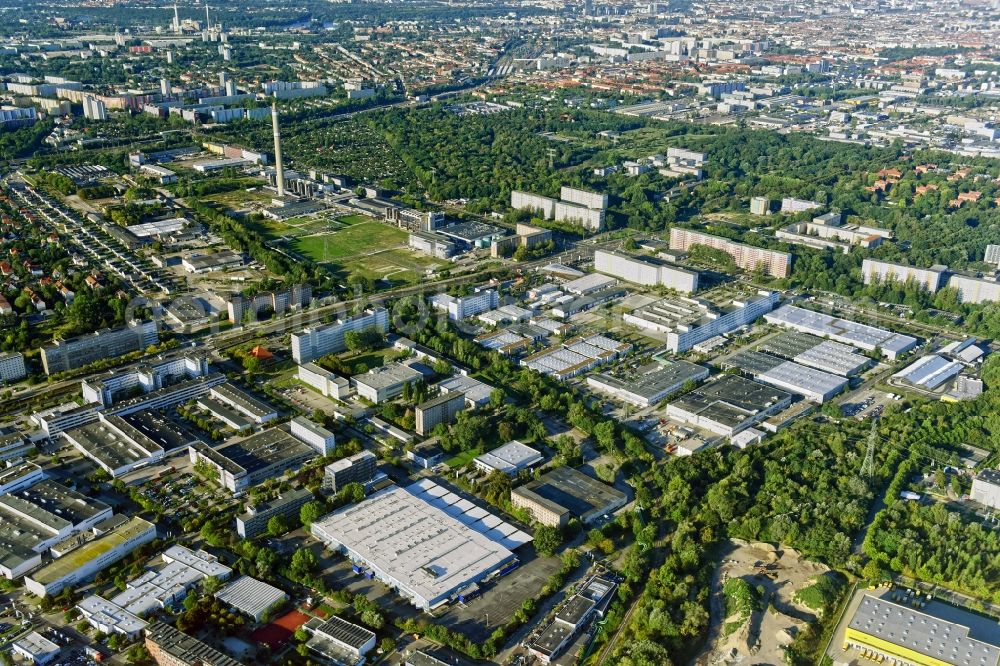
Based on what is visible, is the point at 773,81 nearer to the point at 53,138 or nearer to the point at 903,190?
the point at 903,190

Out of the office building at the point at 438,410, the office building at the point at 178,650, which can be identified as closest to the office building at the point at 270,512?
the office building at the point at 178,650

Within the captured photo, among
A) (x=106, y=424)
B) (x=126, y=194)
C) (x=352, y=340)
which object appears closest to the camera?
(x=106, y=424)

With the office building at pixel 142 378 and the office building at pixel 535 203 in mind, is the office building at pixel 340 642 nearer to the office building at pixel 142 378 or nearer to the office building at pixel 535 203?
the office building at pixel 142 378

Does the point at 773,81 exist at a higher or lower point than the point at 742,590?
higher

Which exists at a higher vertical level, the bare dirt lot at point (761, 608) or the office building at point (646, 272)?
the office building at point (646, 272)

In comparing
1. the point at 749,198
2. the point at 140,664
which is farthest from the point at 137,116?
the point at 140,664

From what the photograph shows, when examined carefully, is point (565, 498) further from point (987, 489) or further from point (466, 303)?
point (466, 303)
